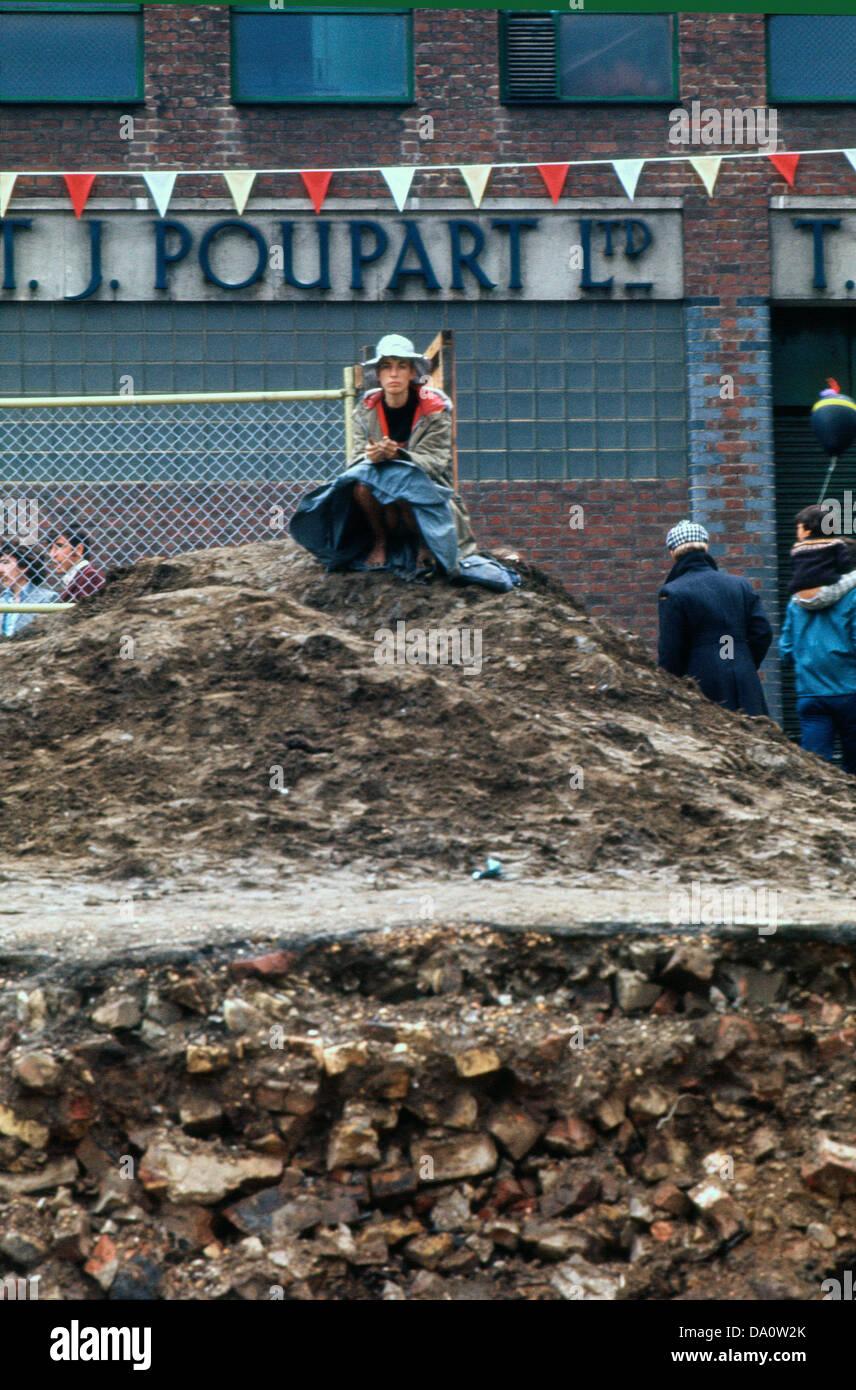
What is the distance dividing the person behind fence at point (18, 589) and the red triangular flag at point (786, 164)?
689cm

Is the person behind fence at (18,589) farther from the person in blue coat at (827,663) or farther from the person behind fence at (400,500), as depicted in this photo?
the person in blue coat at (827,663)

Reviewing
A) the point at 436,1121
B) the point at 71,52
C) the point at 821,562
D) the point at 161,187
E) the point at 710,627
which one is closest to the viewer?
the point at 436,1121

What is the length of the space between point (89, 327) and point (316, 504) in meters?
4.85

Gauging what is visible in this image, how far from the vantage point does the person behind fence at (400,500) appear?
24.1 feet

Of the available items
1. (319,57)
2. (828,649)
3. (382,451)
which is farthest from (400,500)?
(319,57)

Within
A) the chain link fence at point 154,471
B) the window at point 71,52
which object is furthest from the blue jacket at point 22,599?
the window at point 71,52

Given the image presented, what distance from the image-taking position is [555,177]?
37.9 ft

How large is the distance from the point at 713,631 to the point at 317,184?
576cm

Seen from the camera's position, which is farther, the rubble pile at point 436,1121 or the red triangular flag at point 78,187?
the red triangular flag at point 78,187

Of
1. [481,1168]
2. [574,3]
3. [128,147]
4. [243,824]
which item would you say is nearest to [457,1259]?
[481,1168]

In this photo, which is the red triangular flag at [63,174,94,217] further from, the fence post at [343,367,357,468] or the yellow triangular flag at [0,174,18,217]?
the fence post at [343,367,357,468]

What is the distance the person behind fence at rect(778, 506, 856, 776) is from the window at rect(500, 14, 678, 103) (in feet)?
18.5

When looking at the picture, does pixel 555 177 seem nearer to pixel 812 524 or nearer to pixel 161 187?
pixel 161 187

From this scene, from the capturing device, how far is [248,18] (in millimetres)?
11812
